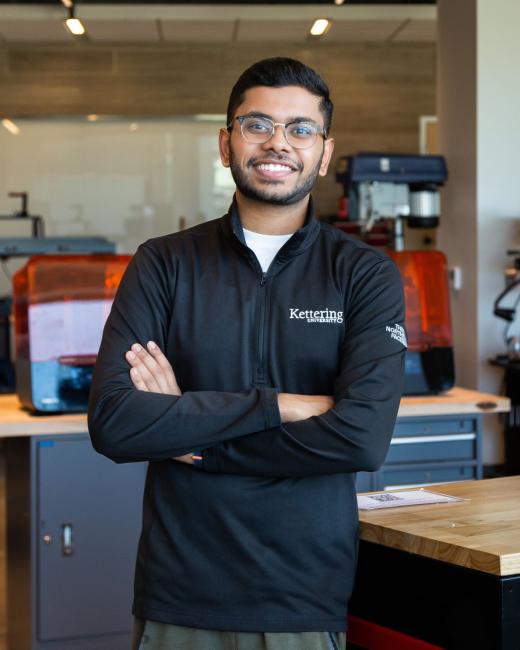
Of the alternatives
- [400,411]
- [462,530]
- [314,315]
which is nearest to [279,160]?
[314,315]

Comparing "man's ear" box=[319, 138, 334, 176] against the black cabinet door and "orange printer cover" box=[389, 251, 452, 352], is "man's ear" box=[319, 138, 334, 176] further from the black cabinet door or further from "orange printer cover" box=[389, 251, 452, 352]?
"orange printer cover" box=[389, 251, 452, 352]

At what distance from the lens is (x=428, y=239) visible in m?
7.56

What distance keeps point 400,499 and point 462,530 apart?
319 mm

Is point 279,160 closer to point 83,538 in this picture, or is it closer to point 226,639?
point 226,639

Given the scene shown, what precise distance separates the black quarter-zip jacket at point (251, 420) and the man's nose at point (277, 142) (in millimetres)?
159

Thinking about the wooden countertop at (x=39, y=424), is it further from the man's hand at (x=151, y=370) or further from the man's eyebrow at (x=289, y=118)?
the man's eyebrow at (x=289, y=118)

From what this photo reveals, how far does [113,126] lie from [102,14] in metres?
1.13

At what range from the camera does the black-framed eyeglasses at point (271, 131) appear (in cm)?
188

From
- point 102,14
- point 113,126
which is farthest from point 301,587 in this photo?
point 113,126

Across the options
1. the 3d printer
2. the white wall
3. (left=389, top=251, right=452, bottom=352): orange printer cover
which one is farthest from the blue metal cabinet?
the white wall

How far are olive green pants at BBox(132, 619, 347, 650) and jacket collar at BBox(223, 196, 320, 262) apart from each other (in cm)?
67

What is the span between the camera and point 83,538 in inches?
127

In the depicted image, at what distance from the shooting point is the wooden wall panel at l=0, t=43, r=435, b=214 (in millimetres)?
8367

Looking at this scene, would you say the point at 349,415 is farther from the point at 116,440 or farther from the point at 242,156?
the point at 242,156
